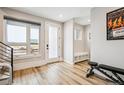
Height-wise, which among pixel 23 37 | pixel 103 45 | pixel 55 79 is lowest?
pixel 55 79

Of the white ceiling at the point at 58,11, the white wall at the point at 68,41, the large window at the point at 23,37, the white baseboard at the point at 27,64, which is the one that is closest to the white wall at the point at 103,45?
the white ceiling at the point at 58,11

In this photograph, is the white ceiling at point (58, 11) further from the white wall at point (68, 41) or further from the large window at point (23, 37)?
the white wall at point (68, 41)

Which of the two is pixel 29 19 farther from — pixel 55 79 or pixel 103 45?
pixel 103 45

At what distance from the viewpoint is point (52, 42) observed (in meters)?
5.41

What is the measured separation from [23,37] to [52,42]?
1.64m

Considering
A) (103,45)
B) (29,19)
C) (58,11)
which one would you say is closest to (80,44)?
(58,11)

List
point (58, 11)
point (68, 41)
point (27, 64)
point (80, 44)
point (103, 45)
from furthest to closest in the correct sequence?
point (80, 44) → point (68, 41) → point (27, 64) → point (58, 11) → point (103, 45)

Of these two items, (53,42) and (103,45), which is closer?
(103,45)

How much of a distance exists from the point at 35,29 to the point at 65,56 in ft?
7.42

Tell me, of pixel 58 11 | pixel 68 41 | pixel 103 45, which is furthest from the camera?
pixel 68 41

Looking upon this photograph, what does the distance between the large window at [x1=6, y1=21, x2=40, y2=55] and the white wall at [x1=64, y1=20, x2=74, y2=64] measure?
5.31 feet

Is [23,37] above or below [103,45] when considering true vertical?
above

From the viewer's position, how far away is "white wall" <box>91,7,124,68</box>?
8.44ft

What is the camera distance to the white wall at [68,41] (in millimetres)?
5082
